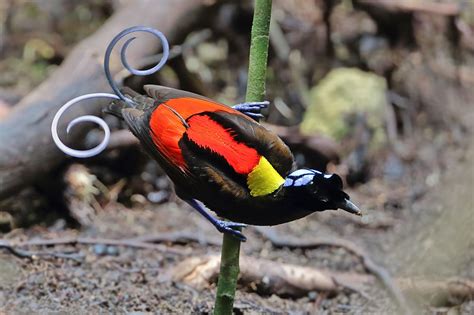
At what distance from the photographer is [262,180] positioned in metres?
2.18

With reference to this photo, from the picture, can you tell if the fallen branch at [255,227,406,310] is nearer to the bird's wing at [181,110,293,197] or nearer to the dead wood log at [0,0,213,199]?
the dead wood log at [0,0,213,199]

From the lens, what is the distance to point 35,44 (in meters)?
5.55

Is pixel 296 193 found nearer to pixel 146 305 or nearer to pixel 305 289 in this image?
pixel 146 305

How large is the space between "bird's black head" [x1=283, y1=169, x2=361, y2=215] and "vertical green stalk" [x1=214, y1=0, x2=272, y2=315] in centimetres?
32

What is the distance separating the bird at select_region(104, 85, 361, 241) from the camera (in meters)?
2.14

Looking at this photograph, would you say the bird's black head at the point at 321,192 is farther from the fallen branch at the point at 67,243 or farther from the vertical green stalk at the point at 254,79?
the fallen branch at the point at 67,243

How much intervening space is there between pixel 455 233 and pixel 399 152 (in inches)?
108

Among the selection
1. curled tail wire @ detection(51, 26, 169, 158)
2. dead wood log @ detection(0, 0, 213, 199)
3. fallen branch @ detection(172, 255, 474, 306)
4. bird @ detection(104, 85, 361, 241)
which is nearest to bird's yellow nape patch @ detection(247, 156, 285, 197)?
bird @ detection(104, 85, 361, 241)

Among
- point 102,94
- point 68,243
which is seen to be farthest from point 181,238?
point 102,94

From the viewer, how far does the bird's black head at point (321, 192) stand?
6.82 feet

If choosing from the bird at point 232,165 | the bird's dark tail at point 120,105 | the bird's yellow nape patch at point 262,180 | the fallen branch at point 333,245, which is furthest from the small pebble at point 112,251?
the bird's yellow nape patch at point 262,180

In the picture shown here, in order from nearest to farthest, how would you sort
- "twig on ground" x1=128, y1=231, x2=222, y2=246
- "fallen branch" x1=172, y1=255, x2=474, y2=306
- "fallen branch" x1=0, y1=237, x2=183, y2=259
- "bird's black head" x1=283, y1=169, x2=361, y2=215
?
1. "bird's black head" x1=283, y1=169, x2=361, y2=215
2. "fallen branch" x1=172, y1=255, x2=474, y2=306
3. "fallen branch" x1=0, y1=237, x2=183, y2=259
4. "twig on ground" x1=128, y1=231, x2=222, y2=246

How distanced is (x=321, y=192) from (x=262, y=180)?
0.18 meters

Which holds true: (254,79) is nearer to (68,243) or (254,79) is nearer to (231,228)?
(231,228)
